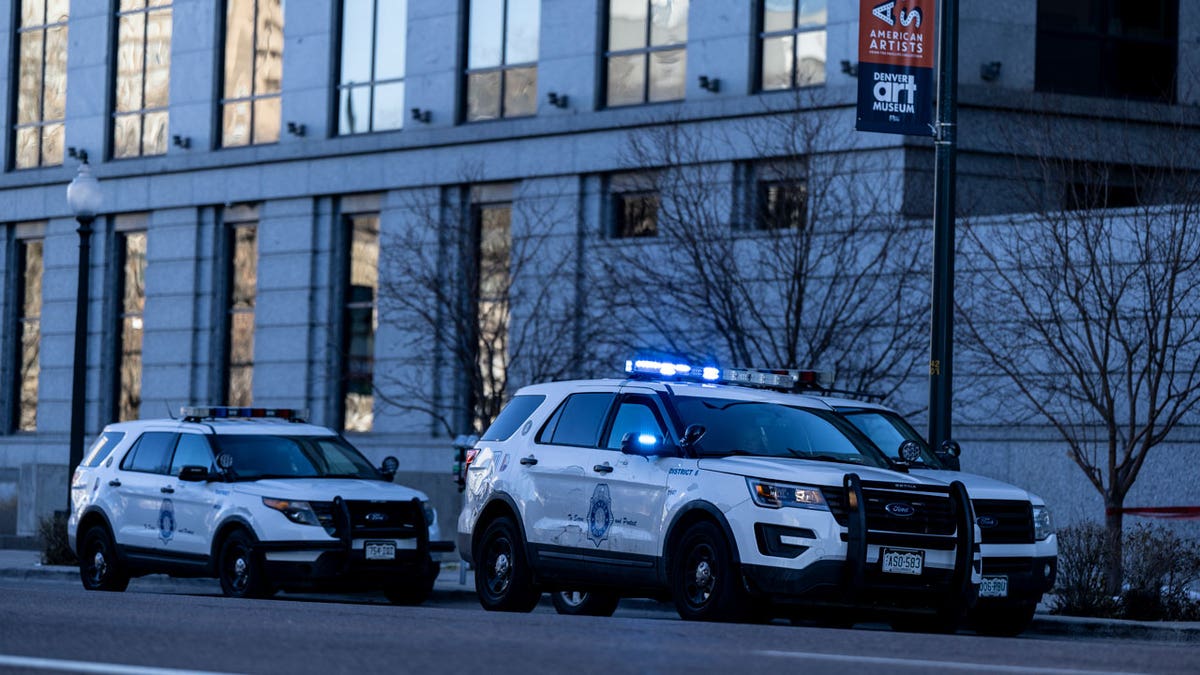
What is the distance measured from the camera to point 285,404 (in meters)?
36.4

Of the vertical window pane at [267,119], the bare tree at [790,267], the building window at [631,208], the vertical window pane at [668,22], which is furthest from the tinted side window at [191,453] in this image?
the vertical window pane at [267,119]

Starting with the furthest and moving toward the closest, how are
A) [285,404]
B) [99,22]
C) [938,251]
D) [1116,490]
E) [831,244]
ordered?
[99,22] < [285,404] < [831,244] < [1116,490] < [938,251]

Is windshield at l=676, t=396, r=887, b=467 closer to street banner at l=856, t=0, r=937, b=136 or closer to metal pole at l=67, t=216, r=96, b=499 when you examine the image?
street banner at l=856, t=0, r=937, b=136

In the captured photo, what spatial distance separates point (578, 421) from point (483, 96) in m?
18.4

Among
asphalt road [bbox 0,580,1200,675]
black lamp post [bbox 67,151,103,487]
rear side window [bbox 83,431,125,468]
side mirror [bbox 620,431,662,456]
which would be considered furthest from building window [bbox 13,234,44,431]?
asphalt road [bbox 0,580,1200,675]

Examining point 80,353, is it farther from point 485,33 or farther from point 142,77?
point 142,77

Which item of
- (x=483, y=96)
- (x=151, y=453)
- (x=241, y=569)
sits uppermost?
(x=483, y=96)

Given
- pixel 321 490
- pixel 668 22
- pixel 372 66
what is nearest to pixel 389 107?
pixel 372 66

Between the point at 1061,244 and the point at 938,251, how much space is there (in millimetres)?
3379

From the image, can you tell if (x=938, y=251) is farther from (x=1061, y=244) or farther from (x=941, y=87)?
(x=1061, y=244)

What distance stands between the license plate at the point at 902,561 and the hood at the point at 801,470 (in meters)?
0.49

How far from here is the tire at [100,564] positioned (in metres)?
21.4

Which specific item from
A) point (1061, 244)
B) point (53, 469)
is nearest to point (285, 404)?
point (53, 469)

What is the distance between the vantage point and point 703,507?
48.1 feet
